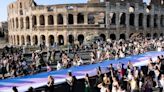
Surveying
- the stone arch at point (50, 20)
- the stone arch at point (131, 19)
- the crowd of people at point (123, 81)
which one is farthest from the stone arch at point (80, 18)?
the crowd of people at point (123, 81)

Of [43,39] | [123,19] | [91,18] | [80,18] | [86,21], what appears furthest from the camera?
[43,39]

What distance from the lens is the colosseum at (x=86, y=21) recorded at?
65.6 meters

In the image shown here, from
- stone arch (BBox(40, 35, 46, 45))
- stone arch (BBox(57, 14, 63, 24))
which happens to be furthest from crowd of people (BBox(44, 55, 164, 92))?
stone arch (BBox(40, 35, 46, 45))

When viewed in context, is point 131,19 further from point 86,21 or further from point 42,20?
point 42,20

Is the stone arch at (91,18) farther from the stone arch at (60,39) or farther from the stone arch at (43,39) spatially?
the stone arch at (43,39)

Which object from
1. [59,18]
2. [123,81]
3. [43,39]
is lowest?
[43,39]

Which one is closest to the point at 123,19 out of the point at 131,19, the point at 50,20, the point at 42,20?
the point at 131,19

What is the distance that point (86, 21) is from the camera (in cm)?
6550

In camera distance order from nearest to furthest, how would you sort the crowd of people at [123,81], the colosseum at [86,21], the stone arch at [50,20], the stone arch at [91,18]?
the crowd of people at [123,81]
the colosseum at [86,21]
the stone arch at [91,18]
the stone arch at [50,20]

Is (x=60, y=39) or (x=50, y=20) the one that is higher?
(x=50, y=20)

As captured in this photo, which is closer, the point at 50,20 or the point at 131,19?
the point at 50,20

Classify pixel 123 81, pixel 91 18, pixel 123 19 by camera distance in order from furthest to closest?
pixel 123 19 < pixel 91 18 < pixel 123 81

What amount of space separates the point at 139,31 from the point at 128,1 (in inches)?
296

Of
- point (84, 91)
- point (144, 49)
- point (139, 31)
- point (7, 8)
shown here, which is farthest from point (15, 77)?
point (7, 8)
